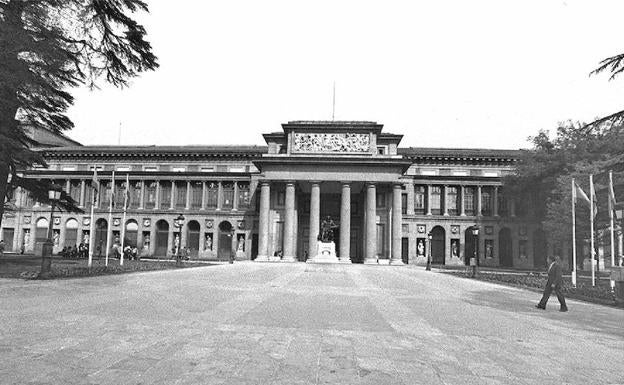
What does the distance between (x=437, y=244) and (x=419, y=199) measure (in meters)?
7.48

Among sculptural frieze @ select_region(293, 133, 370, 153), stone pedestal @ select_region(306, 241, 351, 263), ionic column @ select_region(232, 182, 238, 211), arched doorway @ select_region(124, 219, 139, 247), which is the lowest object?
stone pedestal @ select_region(306, 241, 351, 263)

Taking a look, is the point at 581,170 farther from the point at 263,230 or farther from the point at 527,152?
the point at 263,230

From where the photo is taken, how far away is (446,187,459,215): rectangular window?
67.8 meters

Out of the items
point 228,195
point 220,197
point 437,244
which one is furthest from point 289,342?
point 228,195

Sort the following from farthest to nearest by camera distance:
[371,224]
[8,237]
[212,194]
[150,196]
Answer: [8,237], [150,196], [212,194], [371,224]

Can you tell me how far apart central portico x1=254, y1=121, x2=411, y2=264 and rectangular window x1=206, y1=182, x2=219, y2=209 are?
1424 centimetres

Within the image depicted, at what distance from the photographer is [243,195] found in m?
70.2

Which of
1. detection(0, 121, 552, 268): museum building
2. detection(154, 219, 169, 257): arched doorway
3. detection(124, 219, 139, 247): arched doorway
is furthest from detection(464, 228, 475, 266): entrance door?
detection(124, 219, 139, 247): arched doorway

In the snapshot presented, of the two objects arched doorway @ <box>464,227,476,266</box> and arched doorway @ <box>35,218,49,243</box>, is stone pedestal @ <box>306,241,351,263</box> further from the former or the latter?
arched doorway @ <box>35,218,49,243</box>

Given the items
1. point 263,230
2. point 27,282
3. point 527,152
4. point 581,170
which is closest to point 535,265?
point 527,152

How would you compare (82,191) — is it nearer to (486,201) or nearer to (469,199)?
(469,199)

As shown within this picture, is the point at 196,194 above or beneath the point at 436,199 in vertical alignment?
above

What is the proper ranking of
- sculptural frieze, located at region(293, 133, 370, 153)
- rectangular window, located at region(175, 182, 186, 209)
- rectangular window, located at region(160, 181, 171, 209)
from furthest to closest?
rectangular window, located at region(160, 181, 171, 209) < rectangular window, located at region(175, 182, 186, 209) < sculptural frieze, located at region(293, 133, 370, 153)

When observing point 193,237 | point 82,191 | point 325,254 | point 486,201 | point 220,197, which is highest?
point 82,191
